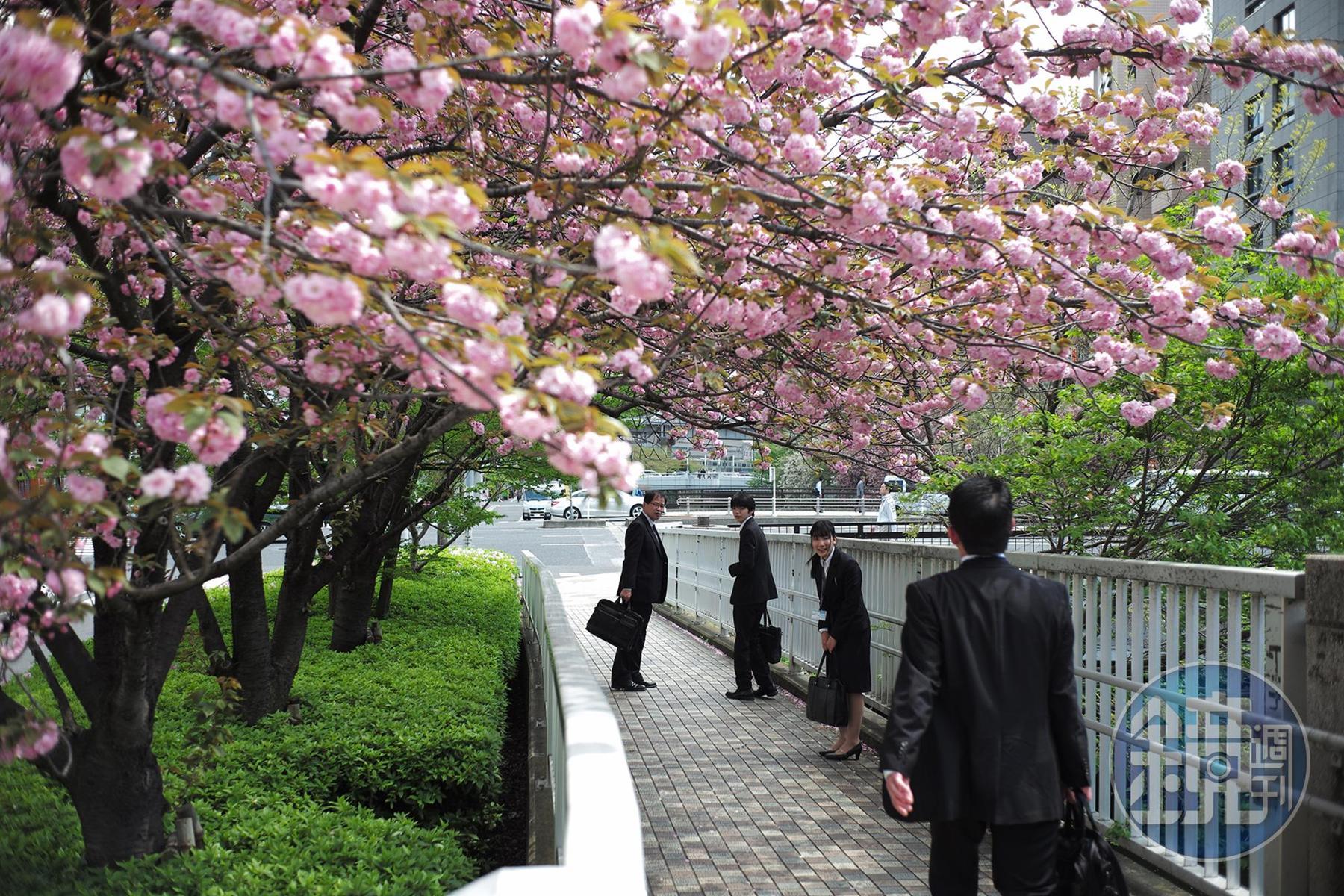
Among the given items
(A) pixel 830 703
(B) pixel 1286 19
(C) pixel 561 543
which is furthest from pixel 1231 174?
(B) pixel 1286 19

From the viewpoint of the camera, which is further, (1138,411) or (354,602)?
(354,602)

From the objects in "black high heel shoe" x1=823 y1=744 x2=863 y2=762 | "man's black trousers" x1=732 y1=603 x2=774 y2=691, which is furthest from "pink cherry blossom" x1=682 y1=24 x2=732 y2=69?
"man's black trousers" x1=732 y1=603 x2=774 y2=691

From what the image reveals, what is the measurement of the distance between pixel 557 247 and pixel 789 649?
6.75 m

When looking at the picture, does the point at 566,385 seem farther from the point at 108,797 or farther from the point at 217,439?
the point at 108,797

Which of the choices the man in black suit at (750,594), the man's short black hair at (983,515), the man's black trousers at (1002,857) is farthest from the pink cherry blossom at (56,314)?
the man in black suit at (750,594)

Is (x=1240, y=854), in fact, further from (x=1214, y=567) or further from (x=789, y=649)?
(x=789, y=649)

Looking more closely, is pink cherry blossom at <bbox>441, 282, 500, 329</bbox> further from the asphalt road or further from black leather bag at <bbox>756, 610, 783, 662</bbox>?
the asphalt road

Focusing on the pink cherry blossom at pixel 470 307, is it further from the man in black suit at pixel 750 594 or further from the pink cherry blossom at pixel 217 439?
the man in black suit at pixel 750 594

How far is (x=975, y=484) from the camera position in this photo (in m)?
3.35

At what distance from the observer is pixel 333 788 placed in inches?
216

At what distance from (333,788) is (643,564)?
165 inches

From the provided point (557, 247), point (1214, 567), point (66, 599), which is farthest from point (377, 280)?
point (1214, 567)

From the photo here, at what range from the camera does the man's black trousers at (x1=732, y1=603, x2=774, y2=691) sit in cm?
890

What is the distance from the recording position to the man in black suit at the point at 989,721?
3.07 m
